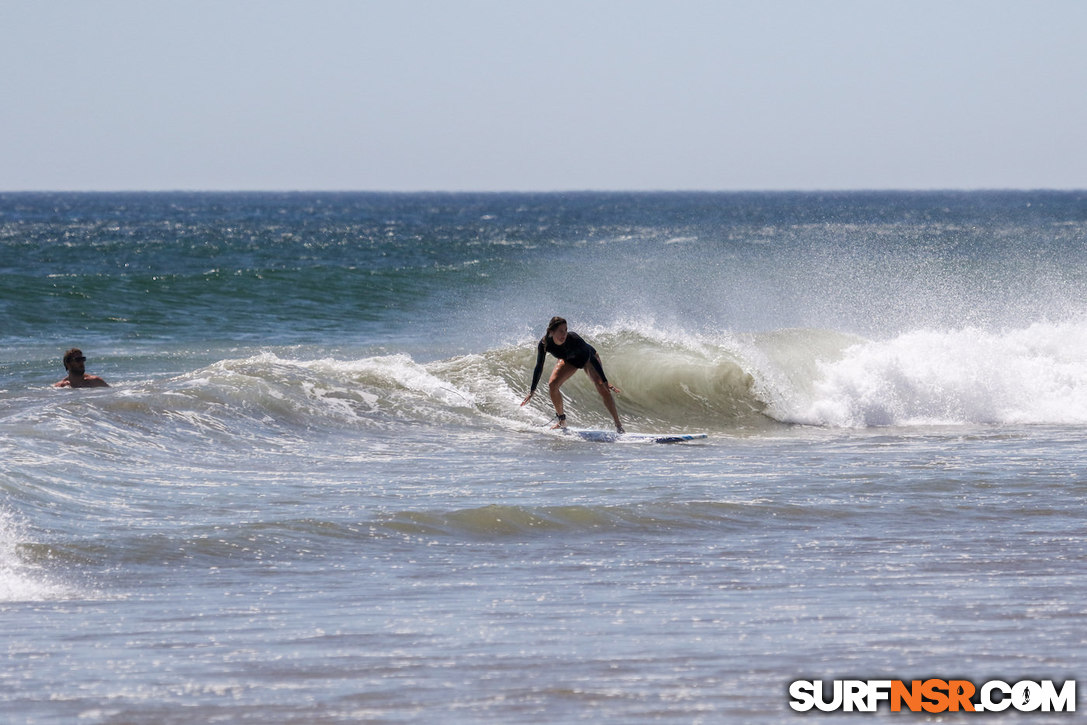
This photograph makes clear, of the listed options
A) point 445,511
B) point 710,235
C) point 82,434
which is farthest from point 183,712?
point 710,235

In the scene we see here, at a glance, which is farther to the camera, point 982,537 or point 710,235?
point 710,235

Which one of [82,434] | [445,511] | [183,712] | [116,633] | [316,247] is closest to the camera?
[183,712]

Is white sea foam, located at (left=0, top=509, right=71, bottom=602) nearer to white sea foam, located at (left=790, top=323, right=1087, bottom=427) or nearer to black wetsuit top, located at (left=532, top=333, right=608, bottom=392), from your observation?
black wetsuit top, located at (left=532, top=333, right=608, bottom=392)

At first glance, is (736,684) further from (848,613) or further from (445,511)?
(445,511)

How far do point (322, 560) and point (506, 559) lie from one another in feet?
3.63

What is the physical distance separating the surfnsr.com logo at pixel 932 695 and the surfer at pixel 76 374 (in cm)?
1064

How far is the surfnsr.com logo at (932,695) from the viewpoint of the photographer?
190 inches

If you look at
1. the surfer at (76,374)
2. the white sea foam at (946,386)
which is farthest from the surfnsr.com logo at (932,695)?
the surfer at (76,374)

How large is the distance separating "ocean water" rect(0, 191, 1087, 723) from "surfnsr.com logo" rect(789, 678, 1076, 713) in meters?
0.10

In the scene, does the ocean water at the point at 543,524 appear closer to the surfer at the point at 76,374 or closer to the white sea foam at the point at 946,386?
the white sea foam at the point at 946,386

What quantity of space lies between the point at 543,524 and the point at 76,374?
7599mm

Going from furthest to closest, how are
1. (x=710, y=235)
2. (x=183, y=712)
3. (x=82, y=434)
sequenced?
1. (x=710, y=235)
2. (x=82, y=434)
3. (x=183, y=712)

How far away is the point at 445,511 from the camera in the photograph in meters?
8.71

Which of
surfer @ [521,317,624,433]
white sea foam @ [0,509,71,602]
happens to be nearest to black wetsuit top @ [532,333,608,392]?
surfer @ [521,317,624,433]
